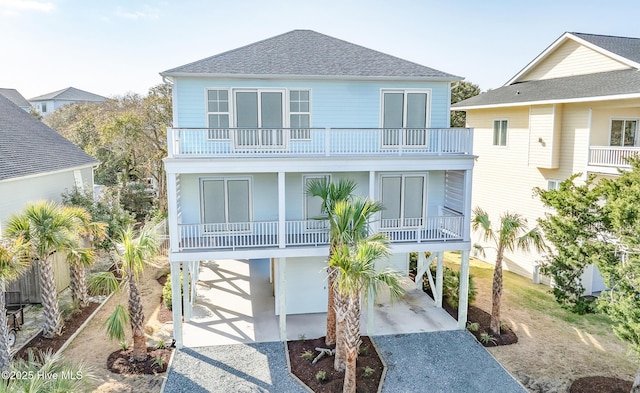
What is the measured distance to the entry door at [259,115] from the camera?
13406 mm

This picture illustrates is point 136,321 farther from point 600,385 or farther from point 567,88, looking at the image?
point 567,88

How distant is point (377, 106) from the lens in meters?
14.2

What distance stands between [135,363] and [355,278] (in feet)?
22.1

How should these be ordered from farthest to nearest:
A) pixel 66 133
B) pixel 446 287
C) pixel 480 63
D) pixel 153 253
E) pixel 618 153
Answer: pixel 66 133, pixel 480 63, pixel 446 287, pixel 618 153, pixel 153 253

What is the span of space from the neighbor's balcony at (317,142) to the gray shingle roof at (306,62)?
6.10 feet

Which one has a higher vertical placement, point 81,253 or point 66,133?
point 66,133

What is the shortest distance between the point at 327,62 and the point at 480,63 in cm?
2110

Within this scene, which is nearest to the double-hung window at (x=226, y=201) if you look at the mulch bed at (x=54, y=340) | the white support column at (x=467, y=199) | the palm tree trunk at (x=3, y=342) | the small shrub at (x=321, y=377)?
the mulch bed at (x=54, y=340)

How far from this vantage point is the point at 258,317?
14.2 meters

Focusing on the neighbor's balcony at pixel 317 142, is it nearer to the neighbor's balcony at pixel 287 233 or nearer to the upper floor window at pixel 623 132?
the neighbor's balcony at pixel 287 233

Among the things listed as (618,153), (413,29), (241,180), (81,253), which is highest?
(413,29)

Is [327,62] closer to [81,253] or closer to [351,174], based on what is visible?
[351,174]

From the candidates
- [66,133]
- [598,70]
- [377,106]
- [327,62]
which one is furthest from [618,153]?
[66,133]

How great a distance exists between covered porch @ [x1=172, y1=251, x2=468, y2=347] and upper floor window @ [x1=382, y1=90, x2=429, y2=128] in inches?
194
